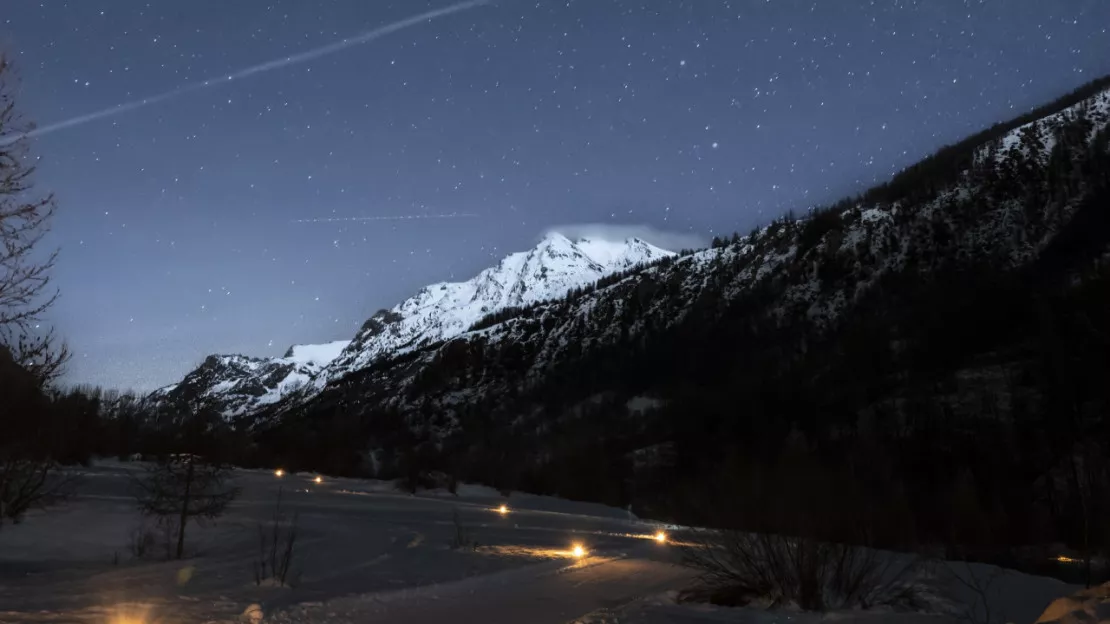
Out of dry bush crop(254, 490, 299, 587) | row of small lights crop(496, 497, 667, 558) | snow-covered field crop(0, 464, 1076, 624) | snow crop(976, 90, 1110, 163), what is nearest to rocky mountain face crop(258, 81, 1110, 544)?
snow crop(976, 90, 1110, 163)

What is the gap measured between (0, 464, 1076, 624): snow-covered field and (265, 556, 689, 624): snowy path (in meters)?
0.03

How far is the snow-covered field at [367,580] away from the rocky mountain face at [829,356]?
653 inches

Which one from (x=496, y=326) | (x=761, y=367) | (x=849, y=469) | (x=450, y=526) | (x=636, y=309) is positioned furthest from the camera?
(x=496, y=326)

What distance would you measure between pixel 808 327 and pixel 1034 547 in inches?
2195

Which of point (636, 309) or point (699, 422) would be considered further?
point (636, 309)

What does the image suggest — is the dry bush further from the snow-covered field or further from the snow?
the snow

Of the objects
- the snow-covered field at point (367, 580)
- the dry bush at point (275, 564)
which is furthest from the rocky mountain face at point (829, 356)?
the dry bush at point (275, 564)

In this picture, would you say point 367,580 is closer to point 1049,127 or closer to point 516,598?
point 516,598

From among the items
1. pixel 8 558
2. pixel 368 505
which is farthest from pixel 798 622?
pixel 368 505

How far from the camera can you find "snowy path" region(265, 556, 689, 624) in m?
9.35

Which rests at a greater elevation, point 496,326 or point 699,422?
point 496,326

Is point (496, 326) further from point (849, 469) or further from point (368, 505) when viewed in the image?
point (368, 505)

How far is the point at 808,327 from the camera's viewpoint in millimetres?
88938

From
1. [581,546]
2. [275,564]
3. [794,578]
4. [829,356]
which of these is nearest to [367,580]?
[275,564]
